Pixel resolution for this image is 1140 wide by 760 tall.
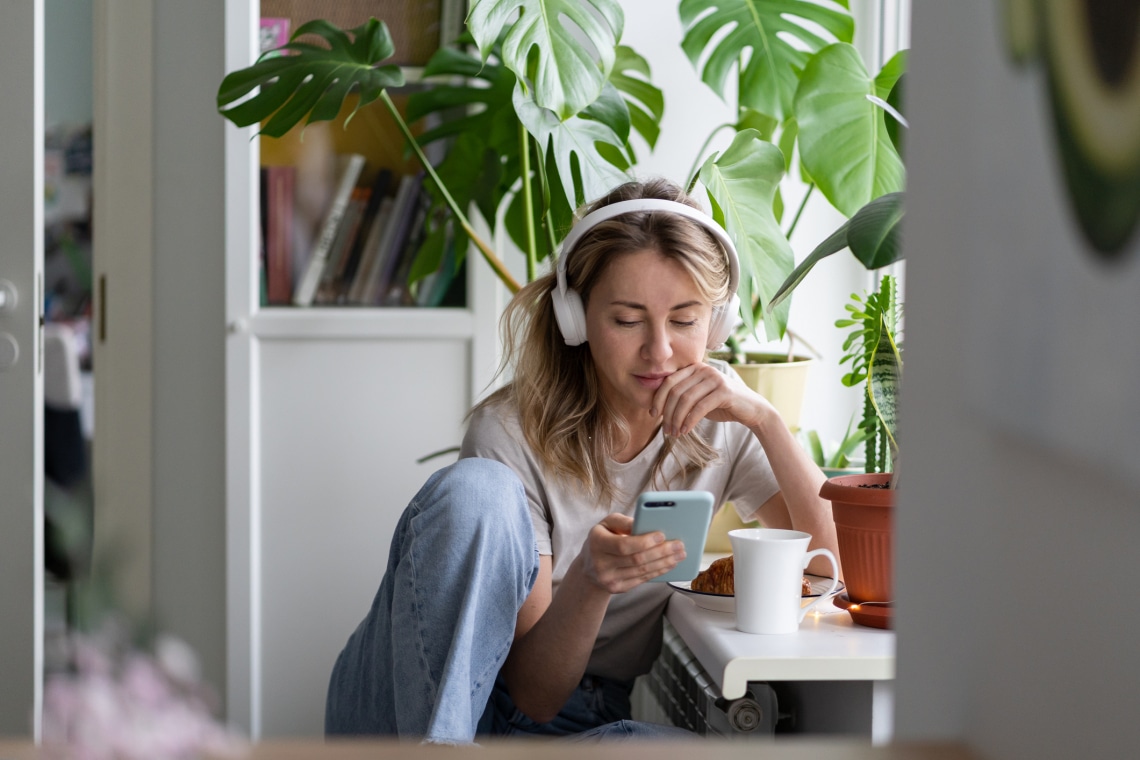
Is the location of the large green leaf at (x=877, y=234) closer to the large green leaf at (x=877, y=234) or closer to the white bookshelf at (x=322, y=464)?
the large green leaf at (x=877, y=234)

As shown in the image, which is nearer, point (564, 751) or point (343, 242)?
point (564, 751)

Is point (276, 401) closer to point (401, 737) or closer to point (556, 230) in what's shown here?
point (556, 230)

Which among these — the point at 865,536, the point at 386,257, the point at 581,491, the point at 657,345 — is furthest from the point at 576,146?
the point at 865,536

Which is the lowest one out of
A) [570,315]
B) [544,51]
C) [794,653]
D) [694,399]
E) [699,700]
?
[699,700]

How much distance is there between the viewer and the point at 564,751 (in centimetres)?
38

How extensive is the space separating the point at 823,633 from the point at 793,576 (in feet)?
0.22

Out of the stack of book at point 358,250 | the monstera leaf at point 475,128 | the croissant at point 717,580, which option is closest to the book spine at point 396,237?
the stack of book at point 358,250

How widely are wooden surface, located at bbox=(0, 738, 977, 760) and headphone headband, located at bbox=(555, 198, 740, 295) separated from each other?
94cm

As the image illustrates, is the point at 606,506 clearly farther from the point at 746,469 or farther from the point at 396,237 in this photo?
the point at 396,237

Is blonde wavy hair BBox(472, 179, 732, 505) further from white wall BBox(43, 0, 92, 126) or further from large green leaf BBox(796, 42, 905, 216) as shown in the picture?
white wall BBox(43, 0, 92, 126)

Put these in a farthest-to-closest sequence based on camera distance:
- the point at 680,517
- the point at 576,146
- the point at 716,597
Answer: the point at 576,146, the point at 716,597, the point at 680,517

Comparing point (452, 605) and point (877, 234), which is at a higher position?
point (877, 234)

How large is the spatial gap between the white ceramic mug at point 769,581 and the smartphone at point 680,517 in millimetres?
41

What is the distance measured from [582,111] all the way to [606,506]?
0.61m
